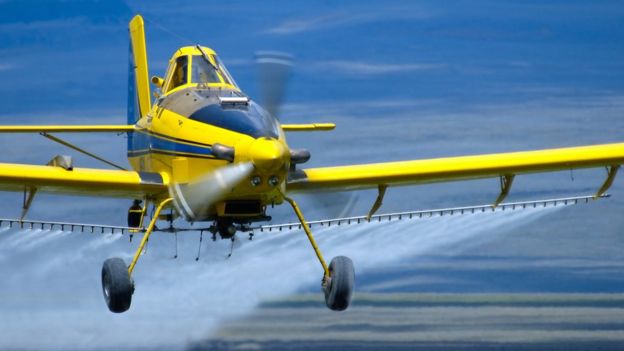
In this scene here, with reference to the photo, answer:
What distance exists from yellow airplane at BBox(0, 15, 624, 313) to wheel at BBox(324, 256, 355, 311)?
1.0 inches

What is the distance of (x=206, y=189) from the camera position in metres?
38.8

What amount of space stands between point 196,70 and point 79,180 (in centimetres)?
412

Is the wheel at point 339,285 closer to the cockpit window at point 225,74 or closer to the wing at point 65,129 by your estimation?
the cockpit window at point 225,74

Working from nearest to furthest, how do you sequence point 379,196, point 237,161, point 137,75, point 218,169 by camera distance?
point 237,161 < point 218,169 < point 379,196 < point 137,75

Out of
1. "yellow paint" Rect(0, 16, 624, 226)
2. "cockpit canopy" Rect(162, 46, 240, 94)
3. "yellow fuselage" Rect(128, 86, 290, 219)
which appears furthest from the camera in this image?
"cockpit canopy" Rect(162, 46, 240, 94)

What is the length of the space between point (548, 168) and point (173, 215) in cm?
1058

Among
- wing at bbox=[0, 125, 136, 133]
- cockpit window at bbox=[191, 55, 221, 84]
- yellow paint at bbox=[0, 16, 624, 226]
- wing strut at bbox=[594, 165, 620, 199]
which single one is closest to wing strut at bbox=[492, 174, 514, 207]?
yellow paint at bbox=[0, 16, 624, 226]

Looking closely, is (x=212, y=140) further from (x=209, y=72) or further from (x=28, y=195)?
(x=28, y=195)

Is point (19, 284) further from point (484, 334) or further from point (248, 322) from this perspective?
point (484, 334)

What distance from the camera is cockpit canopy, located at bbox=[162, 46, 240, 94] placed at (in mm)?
42281

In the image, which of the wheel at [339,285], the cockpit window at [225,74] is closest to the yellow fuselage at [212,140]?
the cockpit window at [225,74]

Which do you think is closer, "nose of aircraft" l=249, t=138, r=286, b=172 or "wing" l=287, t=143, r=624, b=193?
"nose of aircraft" l=249, t=138, r=286, b=172

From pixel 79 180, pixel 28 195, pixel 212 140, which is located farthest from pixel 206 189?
pixel 28 195

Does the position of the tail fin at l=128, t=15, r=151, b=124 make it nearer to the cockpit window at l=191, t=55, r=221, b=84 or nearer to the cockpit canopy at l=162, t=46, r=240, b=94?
the cockpit canopy at l=162, t=46, r=240, b=94
